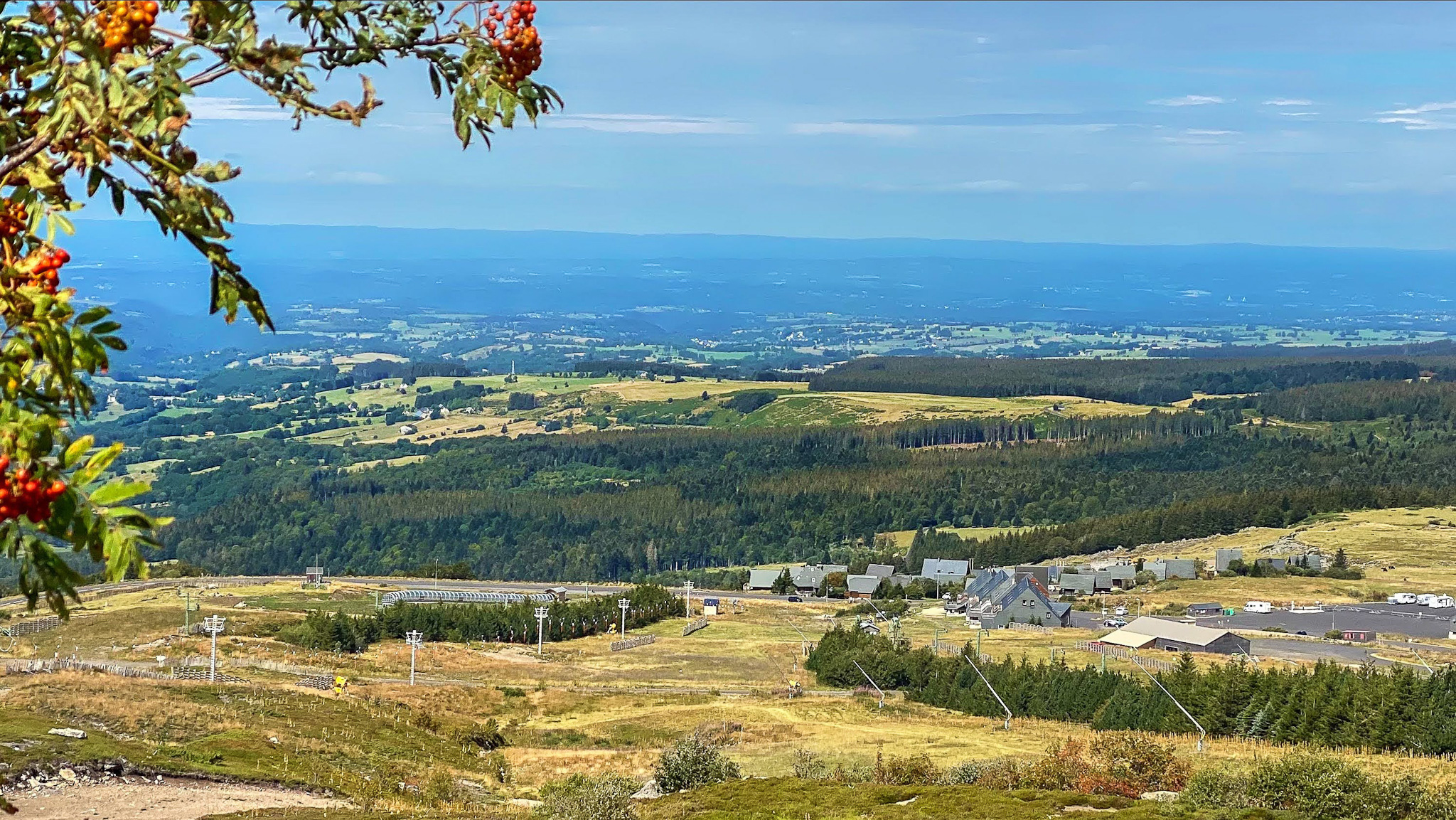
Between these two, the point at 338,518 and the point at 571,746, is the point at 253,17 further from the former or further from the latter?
the point at 338,518

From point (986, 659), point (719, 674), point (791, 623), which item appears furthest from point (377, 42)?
point (791, 623)

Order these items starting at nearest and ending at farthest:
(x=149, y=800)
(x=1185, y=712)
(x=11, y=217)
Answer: (x=11, y=217), (x=149, y=800), (x=1185, y=712)

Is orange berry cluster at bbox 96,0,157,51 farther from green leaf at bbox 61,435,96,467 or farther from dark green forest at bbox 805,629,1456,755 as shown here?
dark green forest at bbox 805,629,1456,755

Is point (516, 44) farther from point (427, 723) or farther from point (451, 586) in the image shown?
point (451, 586)

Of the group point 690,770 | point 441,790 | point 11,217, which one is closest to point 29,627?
point 441,790

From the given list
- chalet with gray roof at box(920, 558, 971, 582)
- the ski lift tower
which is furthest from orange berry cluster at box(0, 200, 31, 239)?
chalet with gray roof at box(920, 558, 971, 582)
